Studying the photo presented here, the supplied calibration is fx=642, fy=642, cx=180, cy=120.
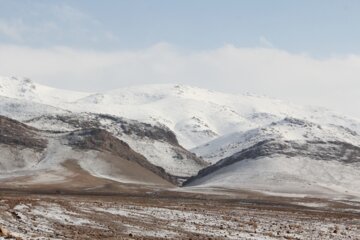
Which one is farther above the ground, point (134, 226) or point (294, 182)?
point (294, 182)

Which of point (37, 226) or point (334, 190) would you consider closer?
point (37, 226)

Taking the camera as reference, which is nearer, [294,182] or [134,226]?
[134,226]

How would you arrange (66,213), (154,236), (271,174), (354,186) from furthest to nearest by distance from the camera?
1. (271,174)
2. (354,186)
3. (66,213)
4. (154,236)

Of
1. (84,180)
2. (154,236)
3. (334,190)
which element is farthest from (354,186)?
(154,236)

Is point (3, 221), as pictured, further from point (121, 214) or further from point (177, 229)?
point (121, 214)

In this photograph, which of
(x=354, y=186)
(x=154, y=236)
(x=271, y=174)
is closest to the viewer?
(x=154, y=236)

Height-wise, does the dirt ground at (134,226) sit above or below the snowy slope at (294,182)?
below

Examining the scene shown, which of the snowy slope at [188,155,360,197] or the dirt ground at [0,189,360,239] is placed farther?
the snowy slope at [188,155,360,197]

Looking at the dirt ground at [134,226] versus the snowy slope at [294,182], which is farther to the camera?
the snowy slope at [294,182]

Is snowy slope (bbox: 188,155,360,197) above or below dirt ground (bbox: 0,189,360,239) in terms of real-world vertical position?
above

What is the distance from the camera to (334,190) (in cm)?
16888

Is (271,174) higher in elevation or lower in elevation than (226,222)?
higher

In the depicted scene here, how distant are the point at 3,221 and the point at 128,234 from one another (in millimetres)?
8080

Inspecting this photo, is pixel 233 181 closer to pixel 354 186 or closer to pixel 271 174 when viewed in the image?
pixel 271 174
